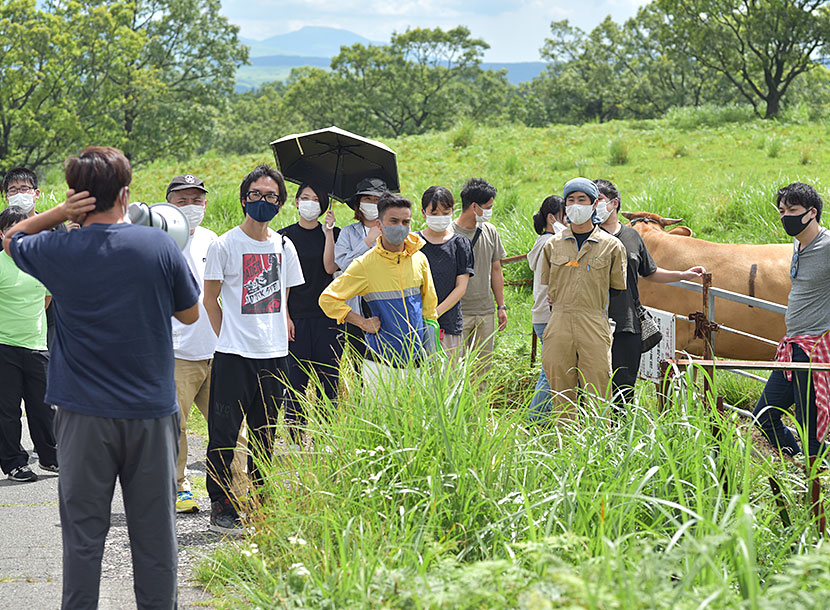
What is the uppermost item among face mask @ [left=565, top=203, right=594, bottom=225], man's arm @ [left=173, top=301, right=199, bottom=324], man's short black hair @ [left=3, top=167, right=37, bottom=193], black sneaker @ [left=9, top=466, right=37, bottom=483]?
man's short black hair @ [left=3, top=167, right=37, bottom=193]

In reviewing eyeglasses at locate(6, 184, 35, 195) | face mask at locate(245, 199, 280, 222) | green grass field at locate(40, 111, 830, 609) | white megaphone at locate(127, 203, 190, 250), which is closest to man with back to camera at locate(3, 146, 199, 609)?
white megaphone at locate(127, 203, 190, 250)

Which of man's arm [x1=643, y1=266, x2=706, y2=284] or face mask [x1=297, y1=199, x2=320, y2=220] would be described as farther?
face mask [x1=297, y1=199, x2=320, y2=220]

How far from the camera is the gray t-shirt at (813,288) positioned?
18.4 feet

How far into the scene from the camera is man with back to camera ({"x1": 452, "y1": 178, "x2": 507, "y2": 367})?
7.16 metres

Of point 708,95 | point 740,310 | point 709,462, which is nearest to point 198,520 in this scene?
point 709,462

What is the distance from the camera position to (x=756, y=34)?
Answer: 3155 cm

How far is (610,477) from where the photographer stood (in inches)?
153

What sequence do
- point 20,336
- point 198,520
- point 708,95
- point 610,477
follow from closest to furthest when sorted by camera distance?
point 610,477 → point 198,520 → point 20,336 → point 708,95

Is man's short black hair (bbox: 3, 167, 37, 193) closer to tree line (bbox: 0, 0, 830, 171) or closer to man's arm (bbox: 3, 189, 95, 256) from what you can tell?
man's arm (bbox: 3, 189, 95, 256)

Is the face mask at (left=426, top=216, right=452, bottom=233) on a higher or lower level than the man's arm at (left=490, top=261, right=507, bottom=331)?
higher

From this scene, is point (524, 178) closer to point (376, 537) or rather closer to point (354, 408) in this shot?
point (354, 408)

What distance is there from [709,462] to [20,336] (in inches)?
187

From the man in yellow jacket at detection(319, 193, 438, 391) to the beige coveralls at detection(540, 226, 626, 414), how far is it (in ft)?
3.17

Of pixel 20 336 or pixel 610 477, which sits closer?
pixel 610 477
